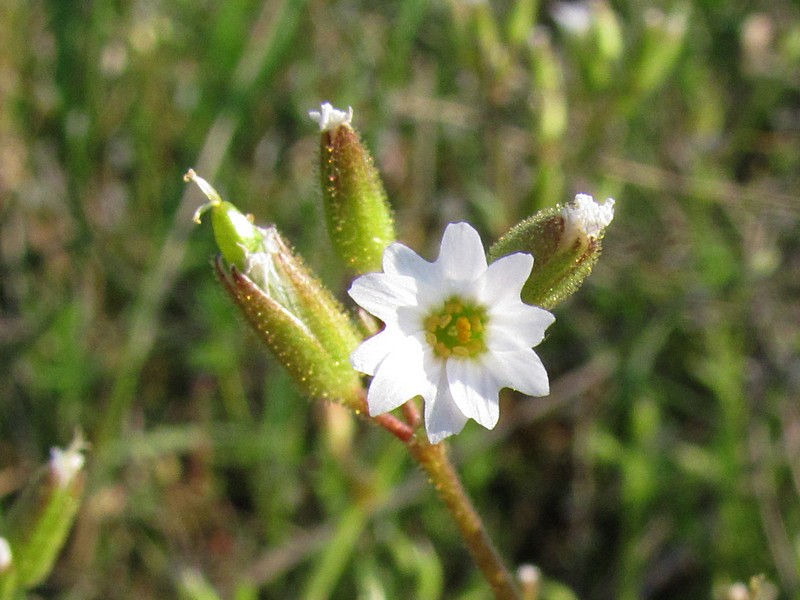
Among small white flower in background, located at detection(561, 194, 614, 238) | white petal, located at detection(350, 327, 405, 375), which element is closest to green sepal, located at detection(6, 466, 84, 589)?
white petal, located at detection(350, 327, 405, 375)

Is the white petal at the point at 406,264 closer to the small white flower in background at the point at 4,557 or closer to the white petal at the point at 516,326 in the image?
the white petal at the point at 516,326

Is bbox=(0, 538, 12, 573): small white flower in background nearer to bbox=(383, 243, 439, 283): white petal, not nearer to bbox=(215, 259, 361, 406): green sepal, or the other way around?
bbox=(215, 259, 361, 406): green sepal

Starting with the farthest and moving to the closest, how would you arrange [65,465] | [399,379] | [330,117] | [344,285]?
[344,285], [65,465], [330,117], [399,379]

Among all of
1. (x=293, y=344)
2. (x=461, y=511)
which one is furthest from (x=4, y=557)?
(x=461, y=511)

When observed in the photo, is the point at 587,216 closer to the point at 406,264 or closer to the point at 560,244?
the point at 560,244

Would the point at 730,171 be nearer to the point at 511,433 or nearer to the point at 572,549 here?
the point at 511,433

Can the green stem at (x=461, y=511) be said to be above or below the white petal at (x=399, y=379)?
below

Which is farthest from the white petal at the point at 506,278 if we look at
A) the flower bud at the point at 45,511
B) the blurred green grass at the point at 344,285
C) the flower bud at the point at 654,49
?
the flower bud at the point at 654,49
